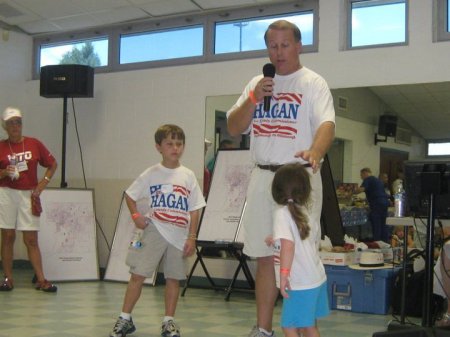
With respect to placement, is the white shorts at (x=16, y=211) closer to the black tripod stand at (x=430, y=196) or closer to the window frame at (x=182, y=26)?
the window frame at (x=182, y=26)

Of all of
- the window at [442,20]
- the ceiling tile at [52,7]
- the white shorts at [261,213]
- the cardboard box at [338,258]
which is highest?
the ceiling tile at [52,7]

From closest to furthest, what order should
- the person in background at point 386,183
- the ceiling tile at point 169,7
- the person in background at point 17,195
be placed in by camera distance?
the person in background at point 386,183
the person in background at point 17,195
the ceiling tile at point 169,7

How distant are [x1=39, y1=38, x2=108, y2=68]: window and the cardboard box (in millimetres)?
3338

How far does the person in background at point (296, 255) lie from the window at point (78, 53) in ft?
15.5

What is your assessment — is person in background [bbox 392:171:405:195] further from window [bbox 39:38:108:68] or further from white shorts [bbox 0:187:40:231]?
window [bbox 39:38:108:68]

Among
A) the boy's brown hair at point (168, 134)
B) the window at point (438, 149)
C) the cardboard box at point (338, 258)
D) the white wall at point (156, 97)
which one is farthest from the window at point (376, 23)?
the boy's brown hair at point (168, 134)

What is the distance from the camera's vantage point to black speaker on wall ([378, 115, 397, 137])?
504cm

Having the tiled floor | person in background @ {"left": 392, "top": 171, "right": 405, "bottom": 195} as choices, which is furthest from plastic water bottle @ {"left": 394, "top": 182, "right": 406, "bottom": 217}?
the tiled floor

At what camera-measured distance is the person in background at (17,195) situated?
524cm

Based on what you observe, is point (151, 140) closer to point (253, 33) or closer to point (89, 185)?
point (89, 185)

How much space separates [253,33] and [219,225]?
183 centimetres

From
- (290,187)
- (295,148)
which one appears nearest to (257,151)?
(295,148)

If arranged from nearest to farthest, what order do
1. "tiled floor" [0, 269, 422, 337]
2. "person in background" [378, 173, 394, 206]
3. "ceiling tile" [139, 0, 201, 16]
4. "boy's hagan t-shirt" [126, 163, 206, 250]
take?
"boy's hagan t-shirt" [126, 163, 206, 250] < "tiled floor" [0, 269, 422, 337] < "person in background" [378, 173, 394, 206] < "ceiling tile" [139, 0, 201, 16]

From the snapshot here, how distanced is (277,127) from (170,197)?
979 millimetres
